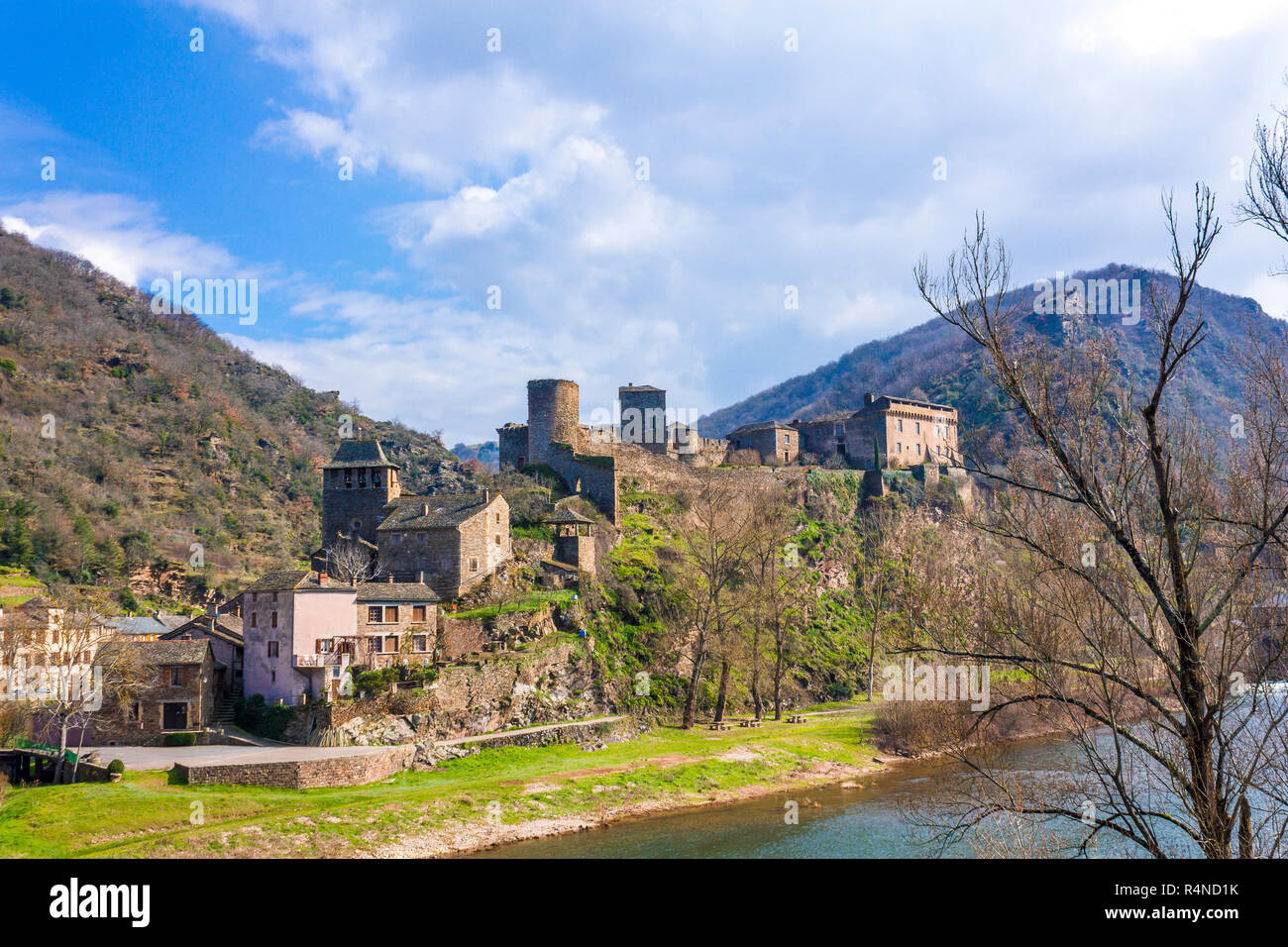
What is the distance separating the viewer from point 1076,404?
14.0 meters

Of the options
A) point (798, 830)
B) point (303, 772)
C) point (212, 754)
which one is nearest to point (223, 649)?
point (212, 754)

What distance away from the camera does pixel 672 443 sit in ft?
291

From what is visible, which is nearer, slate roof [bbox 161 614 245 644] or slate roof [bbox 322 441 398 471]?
slate roof [bbox 161 614 245 644]

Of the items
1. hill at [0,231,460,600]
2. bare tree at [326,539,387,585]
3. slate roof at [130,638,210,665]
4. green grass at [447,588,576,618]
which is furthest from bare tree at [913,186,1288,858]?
hill at [0,231,460,600]

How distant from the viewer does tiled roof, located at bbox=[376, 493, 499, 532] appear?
53.2 m

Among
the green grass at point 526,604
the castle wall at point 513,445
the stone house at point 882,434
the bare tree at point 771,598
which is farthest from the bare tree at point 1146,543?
the stone house at point 882,434

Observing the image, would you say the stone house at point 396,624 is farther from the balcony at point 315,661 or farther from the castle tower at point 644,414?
the castle tower at point 644,414

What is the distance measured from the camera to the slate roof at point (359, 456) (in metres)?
60.4

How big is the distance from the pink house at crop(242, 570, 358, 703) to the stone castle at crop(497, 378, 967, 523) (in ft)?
94.4

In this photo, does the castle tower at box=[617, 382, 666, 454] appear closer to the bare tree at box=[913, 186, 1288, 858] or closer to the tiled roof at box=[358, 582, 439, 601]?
the tiled roof at box=[358, 582, 439, 601]

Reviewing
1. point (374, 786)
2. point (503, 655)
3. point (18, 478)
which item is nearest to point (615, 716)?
point (503, 655)

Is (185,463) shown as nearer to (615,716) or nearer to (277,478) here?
(277,478)

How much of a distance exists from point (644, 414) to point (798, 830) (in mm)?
54750
